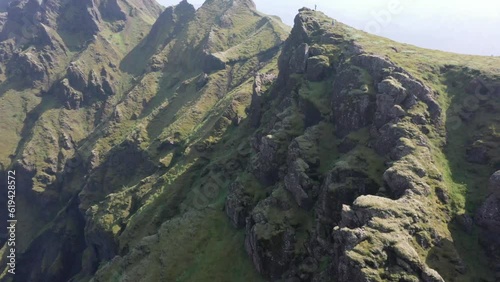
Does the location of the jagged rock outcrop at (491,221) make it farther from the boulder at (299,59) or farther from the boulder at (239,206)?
the boulder at (299,59)

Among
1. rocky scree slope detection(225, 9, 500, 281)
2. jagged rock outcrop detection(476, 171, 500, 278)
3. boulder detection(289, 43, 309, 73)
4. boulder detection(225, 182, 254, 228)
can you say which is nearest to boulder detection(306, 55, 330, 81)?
rocky scree slope detection(225, 9, 500, 281)

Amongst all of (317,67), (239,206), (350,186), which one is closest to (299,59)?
(317,67)

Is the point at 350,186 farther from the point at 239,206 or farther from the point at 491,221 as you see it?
the point at 239,206

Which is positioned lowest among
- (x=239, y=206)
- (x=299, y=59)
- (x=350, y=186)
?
(x=239, y=206)

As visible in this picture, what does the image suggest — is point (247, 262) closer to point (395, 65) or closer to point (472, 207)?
point (472, 207)

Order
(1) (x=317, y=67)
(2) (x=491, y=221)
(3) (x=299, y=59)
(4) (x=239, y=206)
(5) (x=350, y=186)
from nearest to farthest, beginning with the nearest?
(2) (x=491, y=221) < (5) (x=350, y=186) < (4) (x=239, y=206) < (1) (x=317, y=67) < (3) (x=299, y=59)

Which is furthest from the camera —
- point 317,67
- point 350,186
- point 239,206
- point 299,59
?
point 299,59

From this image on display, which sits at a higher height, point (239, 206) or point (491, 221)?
point (491, 221)

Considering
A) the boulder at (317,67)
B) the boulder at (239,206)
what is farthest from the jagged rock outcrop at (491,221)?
the boulder at (317,67)

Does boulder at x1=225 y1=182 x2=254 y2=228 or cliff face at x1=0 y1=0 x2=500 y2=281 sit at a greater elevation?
cliff face at x1=0 y1=0 x2=500 y2=281

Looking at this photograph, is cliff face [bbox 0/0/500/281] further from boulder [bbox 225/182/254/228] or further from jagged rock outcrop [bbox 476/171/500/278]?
boulder [bbox 225/182/254/228]

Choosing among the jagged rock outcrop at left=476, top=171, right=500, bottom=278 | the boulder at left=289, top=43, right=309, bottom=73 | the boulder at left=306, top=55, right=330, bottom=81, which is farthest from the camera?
the boulder at left=289, top=43, right=309, bottom=73

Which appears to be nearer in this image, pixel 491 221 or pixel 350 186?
pixel 491 221
